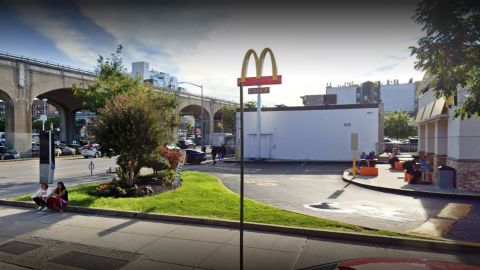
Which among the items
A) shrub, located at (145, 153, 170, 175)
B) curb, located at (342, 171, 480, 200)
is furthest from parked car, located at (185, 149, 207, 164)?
curb, located at (342, 171, 480, 200)

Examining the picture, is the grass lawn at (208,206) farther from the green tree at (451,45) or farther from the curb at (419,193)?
the curb at (419,193)

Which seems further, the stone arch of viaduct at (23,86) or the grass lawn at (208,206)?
the stone arch of viaduct at (23,86)

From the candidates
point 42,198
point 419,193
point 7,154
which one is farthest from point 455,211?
point 7,154

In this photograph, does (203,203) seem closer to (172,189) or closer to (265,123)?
(172,189)

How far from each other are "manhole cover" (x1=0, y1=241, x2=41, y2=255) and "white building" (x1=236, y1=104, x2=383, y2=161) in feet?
87.7

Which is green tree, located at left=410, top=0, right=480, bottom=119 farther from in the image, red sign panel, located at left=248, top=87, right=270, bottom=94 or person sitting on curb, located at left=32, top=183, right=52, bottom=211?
red sign panel, located at left=248, top=87, right=270, bottom=94

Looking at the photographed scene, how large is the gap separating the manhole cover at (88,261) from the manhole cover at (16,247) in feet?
3.19

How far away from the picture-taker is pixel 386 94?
118812mm

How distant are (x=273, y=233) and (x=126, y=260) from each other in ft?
10.7

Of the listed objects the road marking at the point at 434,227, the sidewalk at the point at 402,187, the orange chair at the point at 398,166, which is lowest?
the road marking at the point at 434,227

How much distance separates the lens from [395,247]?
6766 mm

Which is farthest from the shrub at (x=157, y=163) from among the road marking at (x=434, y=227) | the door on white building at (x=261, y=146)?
the door on white building at (x=261, y=146)

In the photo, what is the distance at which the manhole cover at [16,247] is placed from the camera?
6691 millimetres

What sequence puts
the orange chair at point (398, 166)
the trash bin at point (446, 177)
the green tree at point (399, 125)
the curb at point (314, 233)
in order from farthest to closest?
the green tree at point (399, 125), the orange chair at point (398, 166), the trash bin at point (446, 177), the curb at point (314, 233)
